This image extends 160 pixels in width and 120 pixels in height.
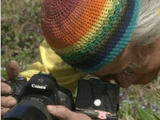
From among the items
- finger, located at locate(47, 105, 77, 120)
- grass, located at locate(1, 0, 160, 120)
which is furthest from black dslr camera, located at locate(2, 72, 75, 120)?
grass, located at locate(1, 0, 160, 120)

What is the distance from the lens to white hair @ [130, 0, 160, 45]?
31.9 inches

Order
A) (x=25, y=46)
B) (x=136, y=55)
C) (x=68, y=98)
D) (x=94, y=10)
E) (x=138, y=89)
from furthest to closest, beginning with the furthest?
(x=25, y=46) < (x=138, y=89) < (x=68, y=98) < (x=136, y=55) < (x=94, y=10)

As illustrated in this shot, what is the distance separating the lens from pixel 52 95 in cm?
94

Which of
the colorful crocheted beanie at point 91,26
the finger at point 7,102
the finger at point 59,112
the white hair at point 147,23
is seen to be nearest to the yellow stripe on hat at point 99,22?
the colorful crocheted beanie at point 91,26

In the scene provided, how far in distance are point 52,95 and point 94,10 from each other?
376 mm

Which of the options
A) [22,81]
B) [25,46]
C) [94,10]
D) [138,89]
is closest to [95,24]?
[94,10]

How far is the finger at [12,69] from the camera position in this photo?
1.12m

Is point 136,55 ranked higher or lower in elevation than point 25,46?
higher

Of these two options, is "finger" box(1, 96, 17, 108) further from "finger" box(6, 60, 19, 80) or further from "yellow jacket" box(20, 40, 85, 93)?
"yellow jacket" box(20, 40, 85, 93)

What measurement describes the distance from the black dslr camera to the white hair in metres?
0.35

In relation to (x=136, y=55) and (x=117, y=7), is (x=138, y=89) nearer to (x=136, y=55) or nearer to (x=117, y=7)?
(x=136, y=55)

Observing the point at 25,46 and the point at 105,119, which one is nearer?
the point at 105,119

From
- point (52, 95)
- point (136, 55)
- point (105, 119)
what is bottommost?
point (105, 119)

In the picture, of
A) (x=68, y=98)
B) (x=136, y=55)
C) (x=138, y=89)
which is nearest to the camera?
(x=136, y=55)
